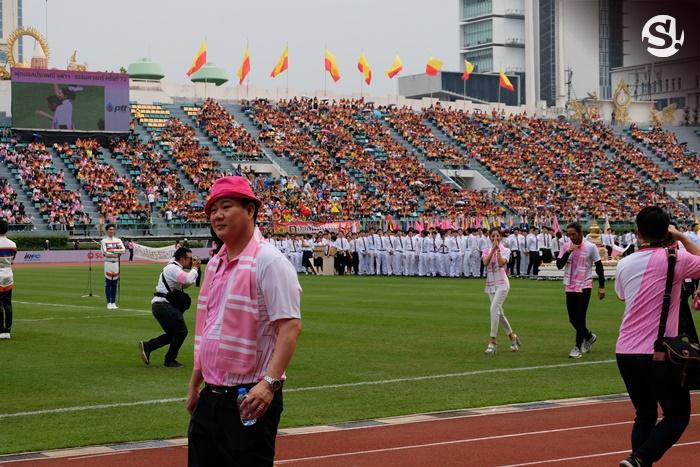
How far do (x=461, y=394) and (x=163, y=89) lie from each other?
68.1 metres

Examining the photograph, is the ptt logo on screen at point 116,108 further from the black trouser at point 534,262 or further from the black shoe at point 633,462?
the black shoe at point 633,462

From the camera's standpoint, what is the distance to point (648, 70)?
11175 centimetres

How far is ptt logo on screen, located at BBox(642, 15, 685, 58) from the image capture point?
81.4 meters

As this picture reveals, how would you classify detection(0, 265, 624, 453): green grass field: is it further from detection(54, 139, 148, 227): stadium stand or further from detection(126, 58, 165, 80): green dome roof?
detection(126, 58, 165, 80): green dome roof

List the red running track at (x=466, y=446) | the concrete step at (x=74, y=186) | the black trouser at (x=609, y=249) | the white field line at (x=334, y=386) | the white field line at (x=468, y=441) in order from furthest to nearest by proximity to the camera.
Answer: the concrete step at (x=74, y=186), the black trouser at (x=609, y=249), the white field line at (x=334, y=386), the white field line at (x=468, y=441), the red running track at (x=466, y=446)

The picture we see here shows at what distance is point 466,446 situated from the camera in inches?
424

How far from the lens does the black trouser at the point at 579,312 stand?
17.5 metres

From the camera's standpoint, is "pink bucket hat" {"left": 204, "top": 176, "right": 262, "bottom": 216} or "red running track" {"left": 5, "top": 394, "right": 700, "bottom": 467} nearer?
"pink bucket hat" {"left": 204, "top": 176, "right": 262, "bottom": 216}

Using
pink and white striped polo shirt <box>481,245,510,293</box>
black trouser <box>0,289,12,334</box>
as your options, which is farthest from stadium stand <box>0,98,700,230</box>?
pink and white striped polo shirt <box>481,245,510,293</box>

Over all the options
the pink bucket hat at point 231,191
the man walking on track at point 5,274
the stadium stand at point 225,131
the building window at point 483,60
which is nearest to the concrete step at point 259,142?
the stadium stand at point 225,131

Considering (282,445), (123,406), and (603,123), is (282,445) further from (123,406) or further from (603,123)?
(603,123)

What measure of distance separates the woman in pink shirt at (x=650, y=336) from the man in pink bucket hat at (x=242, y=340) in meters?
3.20

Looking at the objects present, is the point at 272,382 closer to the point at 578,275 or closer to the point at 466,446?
the point at 466,446

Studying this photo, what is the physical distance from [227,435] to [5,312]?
16.0 meters
